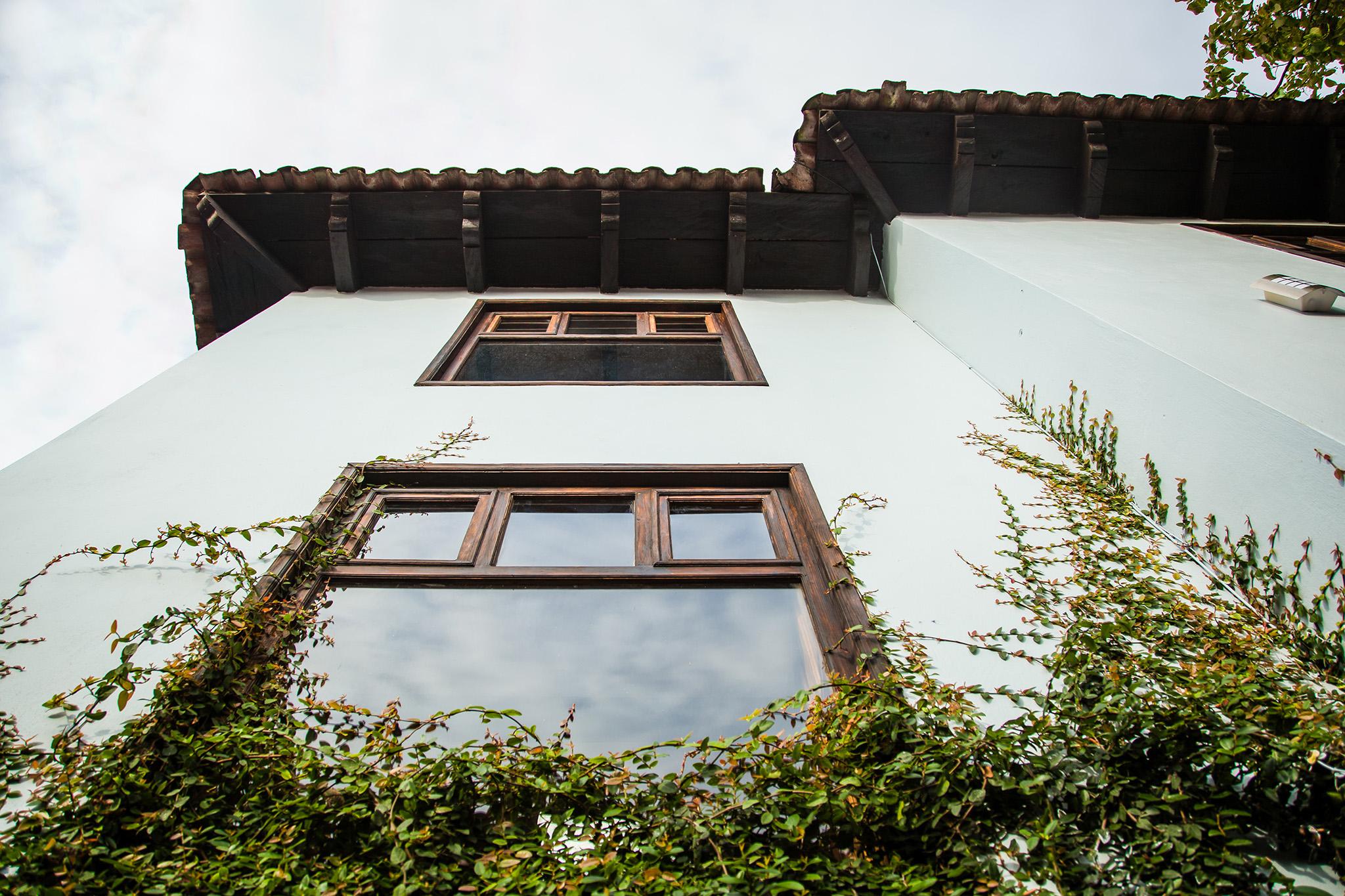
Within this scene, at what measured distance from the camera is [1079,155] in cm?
644

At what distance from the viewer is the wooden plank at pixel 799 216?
634 cm

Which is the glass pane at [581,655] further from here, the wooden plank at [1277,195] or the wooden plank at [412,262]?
the wooden plank at [1277,195]

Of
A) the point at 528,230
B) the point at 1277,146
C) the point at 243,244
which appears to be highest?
the point at 1277,146

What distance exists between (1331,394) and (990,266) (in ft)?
7.51

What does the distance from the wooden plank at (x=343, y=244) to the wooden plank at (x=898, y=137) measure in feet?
11.8

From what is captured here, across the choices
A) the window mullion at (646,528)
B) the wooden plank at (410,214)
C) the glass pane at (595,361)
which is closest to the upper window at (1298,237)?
the glass pane at (595,361)

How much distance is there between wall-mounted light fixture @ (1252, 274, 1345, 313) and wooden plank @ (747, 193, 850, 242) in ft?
10.3

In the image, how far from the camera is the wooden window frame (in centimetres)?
305

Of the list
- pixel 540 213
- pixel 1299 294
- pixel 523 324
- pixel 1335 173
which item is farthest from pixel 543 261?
pixel 1335 173

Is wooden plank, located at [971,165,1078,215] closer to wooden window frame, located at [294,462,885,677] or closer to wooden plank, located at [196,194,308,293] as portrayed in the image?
wooden window frame, located at [294,462,885,677]

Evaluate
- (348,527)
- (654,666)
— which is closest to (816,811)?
(654,666)

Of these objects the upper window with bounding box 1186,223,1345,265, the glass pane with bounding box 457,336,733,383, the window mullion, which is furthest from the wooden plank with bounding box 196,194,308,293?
the upper window with bounding box 1186,223,1345,265

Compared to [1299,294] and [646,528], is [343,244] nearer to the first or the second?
[646,528]

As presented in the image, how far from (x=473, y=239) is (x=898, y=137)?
10.9 feet
